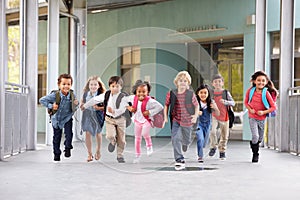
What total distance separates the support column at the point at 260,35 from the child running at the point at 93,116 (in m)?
5.05

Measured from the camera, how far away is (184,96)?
7680 mm

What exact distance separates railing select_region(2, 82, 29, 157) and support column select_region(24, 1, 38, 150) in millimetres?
179

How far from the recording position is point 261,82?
8586 mm

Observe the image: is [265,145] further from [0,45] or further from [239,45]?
[0,45]

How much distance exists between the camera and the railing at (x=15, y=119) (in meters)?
9.61

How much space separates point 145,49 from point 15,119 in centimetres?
951

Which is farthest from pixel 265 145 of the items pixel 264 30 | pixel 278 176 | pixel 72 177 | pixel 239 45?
pixel 72 177

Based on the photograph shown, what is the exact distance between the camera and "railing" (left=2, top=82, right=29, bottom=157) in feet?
31.5

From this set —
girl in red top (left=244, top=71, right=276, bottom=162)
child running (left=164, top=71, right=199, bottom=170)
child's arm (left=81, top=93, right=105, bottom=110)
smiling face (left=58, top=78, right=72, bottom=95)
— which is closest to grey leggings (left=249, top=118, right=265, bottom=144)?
girl in red top (left=244, top=71, right=276, bottom=162)

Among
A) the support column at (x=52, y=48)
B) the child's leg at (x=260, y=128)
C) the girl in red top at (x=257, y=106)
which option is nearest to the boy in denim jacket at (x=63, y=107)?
the girl in red top at (x=257, y=106)

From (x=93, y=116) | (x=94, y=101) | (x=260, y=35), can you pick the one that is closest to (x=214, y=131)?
(x=93, y=116)

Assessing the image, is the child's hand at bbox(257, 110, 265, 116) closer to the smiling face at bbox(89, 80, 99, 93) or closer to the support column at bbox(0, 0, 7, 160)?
the smiling face at bbox(89, 80, 99, 93)

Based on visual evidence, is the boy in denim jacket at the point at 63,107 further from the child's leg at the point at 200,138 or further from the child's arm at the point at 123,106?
the child's leg at the point at 200,138

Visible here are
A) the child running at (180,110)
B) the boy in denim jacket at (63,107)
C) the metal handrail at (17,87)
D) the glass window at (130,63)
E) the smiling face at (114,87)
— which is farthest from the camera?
the glass window at (130,63)
